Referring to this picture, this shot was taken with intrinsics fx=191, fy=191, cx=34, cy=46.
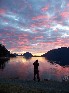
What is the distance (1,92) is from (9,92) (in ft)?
2.31

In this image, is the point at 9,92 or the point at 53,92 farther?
the point at 53,92

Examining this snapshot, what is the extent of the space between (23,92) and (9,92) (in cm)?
140

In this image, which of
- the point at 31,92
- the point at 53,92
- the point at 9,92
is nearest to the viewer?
the point at 9,92

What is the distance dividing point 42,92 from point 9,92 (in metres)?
3.47

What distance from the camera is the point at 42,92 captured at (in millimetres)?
18250

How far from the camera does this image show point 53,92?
1930 cm

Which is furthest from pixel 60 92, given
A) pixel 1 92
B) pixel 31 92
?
pixel 1 92

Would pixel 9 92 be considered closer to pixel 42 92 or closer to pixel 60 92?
pixel 42 92

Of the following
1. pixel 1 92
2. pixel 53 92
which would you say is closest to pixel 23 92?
pixel 1 92

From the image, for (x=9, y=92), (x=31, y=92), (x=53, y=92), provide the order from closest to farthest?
(x=9, y=92) → (x=31, y=92) → (x=53, y=92)

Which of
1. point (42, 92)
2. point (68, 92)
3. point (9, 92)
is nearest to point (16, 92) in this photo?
point (9, 92)

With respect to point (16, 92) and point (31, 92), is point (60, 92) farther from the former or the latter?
point (16, 92)

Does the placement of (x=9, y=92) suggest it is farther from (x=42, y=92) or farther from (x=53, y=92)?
(x=53, y=92)

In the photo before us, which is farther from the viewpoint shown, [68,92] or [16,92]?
[68,92]
